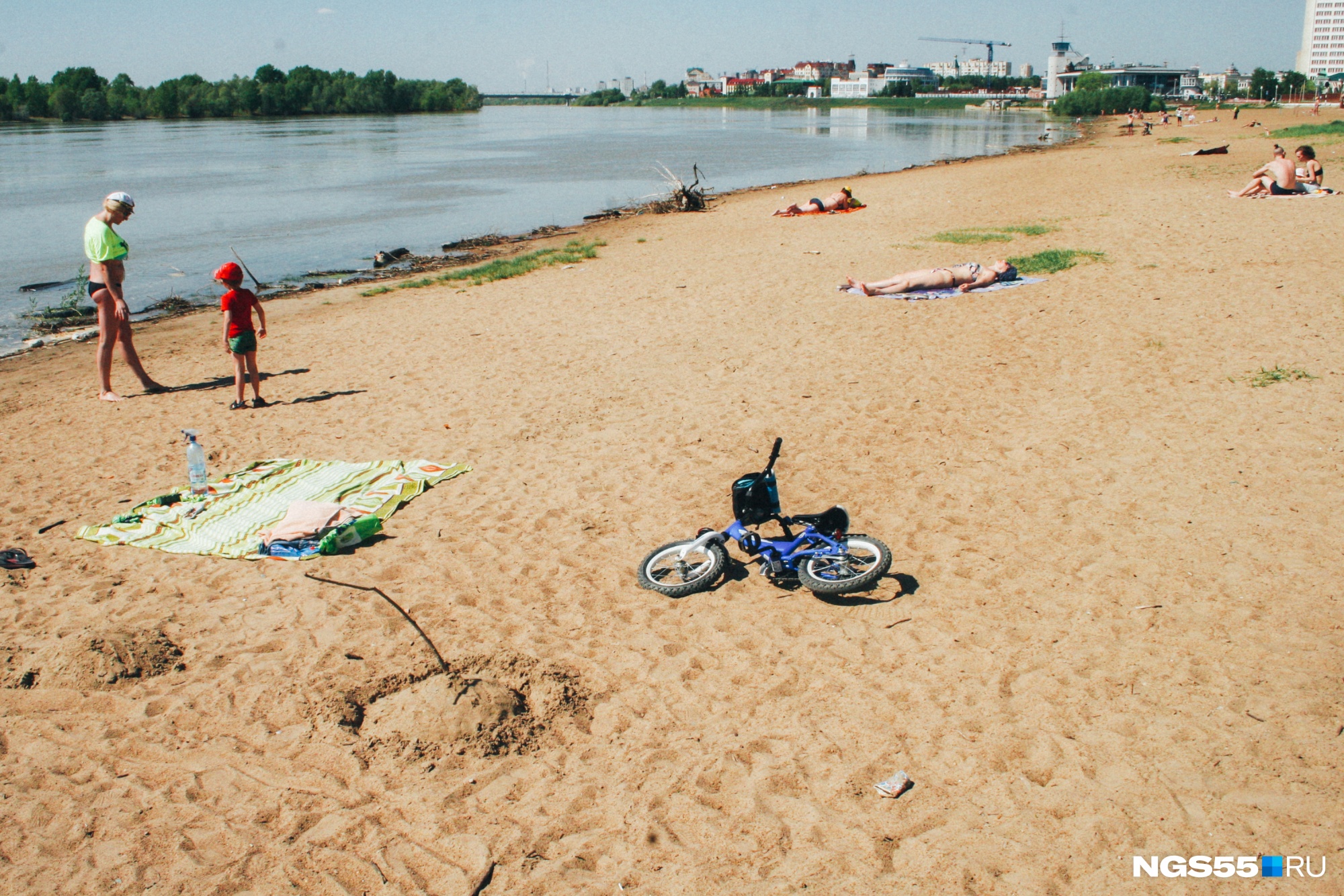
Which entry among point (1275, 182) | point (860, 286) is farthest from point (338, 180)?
point (1275, 182)

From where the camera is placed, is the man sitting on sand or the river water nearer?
the man sitting on sand

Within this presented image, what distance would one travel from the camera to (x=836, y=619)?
465 centimetres

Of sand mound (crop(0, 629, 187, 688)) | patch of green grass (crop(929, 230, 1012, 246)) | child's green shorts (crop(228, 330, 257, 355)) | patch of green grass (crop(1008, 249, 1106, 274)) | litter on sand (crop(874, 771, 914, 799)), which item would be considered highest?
patch of green grass (crop(929, 230, 1012, 246))

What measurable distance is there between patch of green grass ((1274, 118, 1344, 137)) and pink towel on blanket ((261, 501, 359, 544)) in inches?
1507

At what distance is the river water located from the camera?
21.3 m

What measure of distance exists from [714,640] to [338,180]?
39.2 meters

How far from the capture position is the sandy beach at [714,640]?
324cm

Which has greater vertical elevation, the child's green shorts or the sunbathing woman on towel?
the sunbathing woman on towel

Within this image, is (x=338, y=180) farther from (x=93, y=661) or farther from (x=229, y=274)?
(x=93, y=661)

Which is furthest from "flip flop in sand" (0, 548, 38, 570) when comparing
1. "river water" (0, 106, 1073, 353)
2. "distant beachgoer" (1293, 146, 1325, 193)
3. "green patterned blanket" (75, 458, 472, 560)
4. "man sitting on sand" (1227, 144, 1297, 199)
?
"distant beachgoer" (1293, 146, 1325, 193)

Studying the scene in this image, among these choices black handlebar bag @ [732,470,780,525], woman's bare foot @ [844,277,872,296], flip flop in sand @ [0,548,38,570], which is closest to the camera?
black handlebar bag @ [732,470,780,525]

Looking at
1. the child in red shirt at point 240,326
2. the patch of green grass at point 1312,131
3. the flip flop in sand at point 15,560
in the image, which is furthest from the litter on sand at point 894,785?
the patch of green grass at point 1312,131

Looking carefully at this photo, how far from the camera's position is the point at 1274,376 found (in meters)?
7.54

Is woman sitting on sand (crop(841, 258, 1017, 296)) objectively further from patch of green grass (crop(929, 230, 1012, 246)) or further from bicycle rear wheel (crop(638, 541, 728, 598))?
bicycle rear wheel (crop(638, 541, 728, 598))
